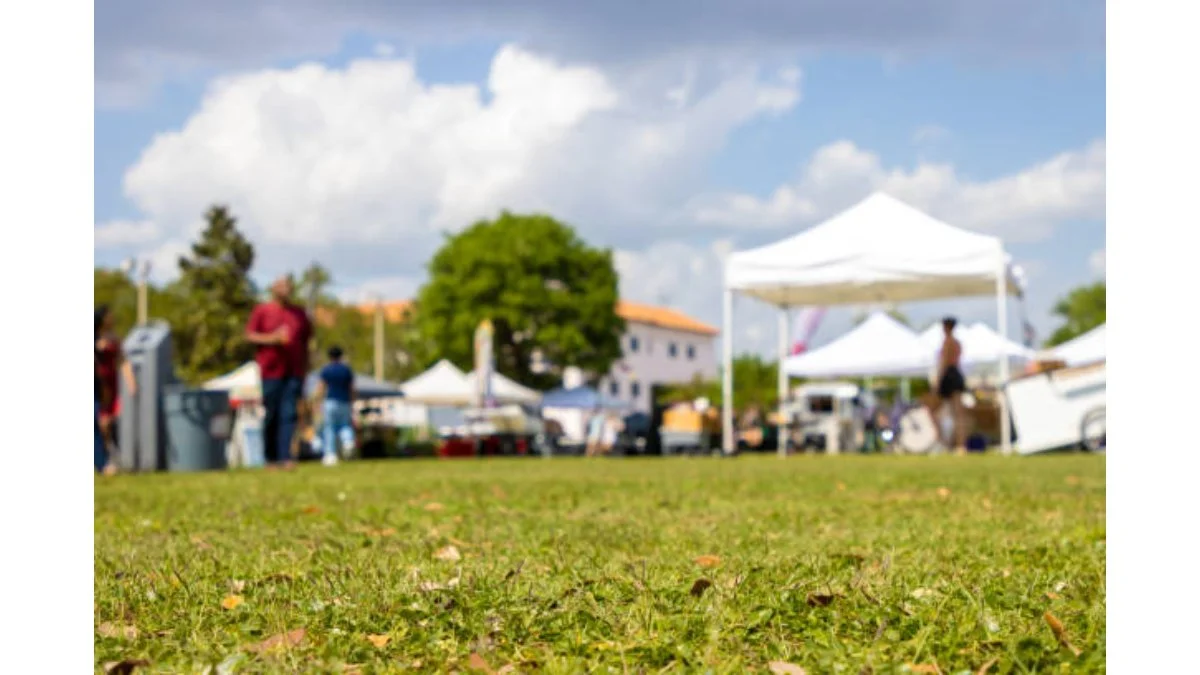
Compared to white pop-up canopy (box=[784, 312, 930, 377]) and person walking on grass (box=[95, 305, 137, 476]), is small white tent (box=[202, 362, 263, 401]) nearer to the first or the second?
white pop-up canopy (box=[784, 312, 930, 377])

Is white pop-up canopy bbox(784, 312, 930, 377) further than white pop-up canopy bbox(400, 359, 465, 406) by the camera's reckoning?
No

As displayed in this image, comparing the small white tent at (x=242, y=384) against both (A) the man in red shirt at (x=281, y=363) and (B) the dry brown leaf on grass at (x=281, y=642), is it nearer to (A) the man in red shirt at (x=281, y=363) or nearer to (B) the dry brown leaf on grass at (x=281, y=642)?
(A) the man in red shirt at (x=281, y=363)

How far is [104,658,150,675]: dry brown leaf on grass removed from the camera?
2.47 m

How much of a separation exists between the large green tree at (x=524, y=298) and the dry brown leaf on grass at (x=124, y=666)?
58.0 metres

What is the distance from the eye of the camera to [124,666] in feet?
8.23

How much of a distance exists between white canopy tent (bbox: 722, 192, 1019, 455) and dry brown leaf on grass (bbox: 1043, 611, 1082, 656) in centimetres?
1514

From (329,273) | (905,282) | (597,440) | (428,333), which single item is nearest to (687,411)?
(597,440)

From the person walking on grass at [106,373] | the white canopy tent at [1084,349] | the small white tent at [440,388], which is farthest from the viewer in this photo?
the small white tent at [440,388]

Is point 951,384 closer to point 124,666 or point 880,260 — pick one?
point 880,260

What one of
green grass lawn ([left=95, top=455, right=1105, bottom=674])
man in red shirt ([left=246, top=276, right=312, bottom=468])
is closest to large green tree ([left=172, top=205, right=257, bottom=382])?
man in red shirt ([left=246, top=276, right=312, bottom=468])

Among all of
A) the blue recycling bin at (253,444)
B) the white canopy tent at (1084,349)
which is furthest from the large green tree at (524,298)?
the blue recycling bin at (253,444)

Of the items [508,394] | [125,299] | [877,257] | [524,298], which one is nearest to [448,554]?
[877,257]

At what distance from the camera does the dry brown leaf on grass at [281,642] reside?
8.70 feet

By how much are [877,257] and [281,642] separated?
16.3 meters
